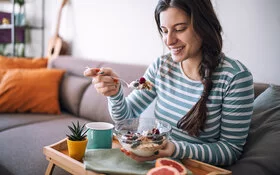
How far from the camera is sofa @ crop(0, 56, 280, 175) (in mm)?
1033

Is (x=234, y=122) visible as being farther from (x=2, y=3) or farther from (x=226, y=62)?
(x=2, y=3)

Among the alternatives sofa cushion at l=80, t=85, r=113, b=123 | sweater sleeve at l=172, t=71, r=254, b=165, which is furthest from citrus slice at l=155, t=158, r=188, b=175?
sofa cushion at l=80, t=85, r=113, b=123

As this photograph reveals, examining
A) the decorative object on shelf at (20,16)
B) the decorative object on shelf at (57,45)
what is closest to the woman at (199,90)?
the decorative object on shelf at (57,45)

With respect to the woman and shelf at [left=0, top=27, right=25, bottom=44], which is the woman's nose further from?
shelf at [left=0, top=27, right=25, bottom=44]

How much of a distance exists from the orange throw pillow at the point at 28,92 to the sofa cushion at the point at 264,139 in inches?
58.9

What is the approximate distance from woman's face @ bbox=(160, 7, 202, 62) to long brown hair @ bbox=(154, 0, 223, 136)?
0.8 inches

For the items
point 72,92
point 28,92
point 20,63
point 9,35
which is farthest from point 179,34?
point 9,35

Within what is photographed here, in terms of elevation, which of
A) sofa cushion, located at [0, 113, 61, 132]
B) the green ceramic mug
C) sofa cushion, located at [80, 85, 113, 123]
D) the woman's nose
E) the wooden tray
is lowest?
sofa cushion, located at [0, 113, 61, 132]

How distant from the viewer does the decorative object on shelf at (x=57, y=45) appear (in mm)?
2791

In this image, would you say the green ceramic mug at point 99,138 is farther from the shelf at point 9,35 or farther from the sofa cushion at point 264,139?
the shelf at point 9,35

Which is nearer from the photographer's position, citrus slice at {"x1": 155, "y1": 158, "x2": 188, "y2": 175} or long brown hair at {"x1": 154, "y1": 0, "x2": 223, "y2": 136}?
citrus slice at {"x1": 155, "y1": 158, "x2": 188, "y2": 175}

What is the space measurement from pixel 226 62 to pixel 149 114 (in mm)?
704

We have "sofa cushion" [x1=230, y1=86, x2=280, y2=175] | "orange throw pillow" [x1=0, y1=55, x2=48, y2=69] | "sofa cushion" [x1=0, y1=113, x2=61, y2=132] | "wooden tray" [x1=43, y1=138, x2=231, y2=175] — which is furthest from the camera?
"orange throw pillow" [x1=0, y1=55, x2=48, y2=69]

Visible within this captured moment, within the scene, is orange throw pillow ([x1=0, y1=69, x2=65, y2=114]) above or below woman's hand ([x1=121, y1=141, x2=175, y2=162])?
below
